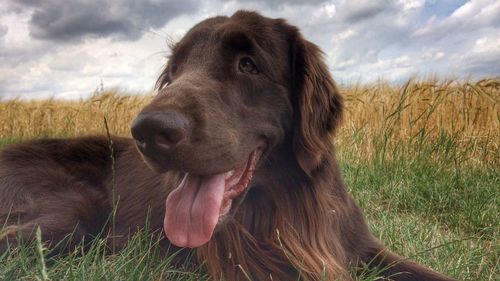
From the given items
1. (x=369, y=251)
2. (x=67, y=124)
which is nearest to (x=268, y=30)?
(x=369, y=251)

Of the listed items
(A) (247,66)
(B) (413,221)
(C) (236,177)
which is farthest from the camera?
(B) (413,221)

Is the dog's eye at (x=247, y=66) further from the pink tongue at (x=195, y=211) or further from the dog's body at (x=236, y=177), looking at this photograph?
the pink tongue at (x=195, y=211)

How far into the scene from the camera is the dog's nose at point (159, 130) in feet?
6.48

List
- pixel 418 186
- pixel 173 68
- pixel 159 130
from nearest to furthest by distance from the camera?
pixel 159 130, pixel 173 68, pixel 418 186

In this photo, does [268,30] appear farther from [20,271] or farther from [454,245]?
[454,245]

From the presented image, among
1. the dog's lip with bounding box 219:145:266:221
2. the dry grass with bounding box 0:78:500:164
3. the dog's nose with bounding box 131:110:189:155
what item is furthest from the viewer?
the dry grass with bounding box 0:78:500:164

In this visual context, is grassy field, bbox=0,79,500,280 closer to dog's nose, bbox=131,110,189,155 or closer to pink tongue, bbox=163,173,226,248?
pink tongue, bbox=163,173,226,248

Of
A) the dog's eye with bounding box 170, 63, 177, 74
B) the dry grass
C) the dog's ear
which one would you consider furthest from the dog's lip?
the dry grass

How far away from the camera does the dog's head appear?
2.11 meters

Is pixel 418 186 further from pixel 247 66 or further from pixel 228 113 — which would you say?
pixel 228 113

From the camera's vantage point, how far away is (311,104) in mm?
2721

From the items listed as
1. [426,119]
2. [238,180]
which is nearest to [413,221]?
[426,119]

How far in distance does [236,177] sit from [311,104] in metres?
0.55

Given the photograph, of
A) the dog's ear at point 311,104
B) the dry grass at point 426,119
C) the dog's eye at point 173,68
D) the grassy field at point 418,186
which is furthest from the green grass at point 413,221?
the dog's eye at point 173,68
